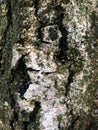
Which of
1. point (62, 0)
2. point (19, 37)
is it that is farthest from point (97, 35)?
point (19, 37)

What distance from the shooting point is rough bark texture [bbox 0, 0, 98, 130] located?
4.52 feet

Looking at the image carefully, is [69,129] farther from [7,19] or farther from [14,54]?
[7,19]

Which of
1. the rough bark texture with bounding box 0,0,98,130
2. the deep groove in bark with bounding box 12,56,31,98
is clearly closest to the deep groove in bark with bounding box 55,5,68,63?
the rough bark texture with bounding box 0,0,98,130

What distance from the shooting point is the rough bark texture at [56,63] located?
1379 millimetres

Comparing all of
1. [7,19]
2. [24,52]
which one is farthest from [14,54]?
[7,19]

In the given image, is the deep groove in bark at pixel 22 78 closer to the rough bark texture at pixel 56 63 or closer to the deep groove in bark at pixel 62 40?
the rough bark texture at pixel 56 63

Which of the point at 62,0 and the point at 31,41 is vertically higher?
the point at 62,0

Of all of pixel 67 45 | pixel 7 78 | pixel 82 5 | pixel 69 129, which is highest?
pixel 82 5

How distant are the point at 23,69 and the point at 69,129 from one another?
26 centimetres

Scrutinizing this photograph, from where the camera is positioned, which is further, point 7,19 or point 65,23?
point 7,19

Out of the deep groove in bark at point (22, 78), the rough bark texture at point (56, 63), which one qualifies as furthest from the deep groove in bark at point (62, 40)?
the deep groove in bark at point (22, 78)

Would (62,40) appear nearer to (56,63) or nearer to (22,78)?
(56,63)

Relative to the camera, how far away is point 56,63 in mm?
1389

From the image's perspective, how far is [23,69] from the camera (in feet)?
4.60
